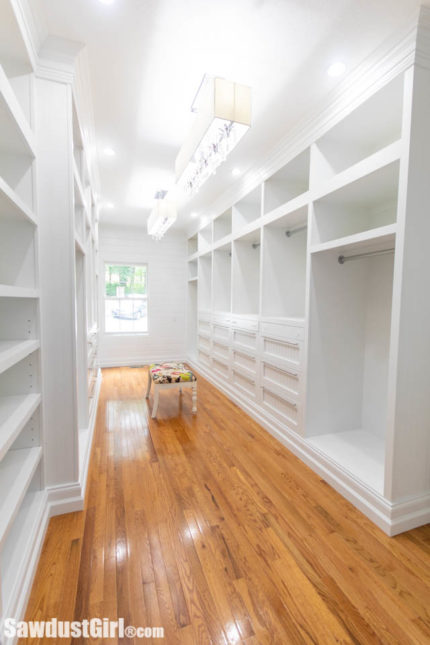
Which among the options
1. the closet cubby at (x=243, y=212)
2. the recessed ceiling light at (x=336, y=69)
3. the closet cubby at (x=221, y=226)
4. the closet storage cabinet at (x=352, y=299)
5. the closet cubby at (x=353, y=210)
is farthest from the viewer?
the closet cubby at (x=221, y=226)

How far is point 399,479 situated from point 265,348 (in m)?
1.69

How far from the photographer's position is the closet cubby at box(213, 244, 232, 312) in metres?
4.78

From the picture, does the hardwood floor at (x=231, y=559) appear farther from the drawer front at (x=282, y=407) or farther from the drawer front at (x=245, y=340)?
the drawer front at (x=245, y=340)

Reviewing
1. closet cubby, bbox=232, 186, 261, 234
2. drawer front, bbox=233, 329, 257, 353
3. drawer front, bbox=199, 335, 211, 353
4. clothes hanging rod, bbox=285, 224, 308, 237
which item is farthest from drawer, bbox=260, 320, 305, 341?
drawer front, bbox=199, 335, 211, 353

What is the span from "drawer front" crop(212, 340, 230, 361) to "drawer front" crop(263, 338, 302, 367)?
1168 mm

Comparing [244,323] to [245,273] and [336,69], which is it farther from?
[336,69]

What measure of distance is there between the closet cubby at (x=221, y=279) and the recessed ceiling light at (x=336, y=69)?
292 centimetres

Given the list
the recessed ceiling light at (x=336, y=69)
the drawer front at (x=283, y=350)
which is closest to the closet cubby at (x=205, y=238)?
the drawer front at (x=283, y=350)

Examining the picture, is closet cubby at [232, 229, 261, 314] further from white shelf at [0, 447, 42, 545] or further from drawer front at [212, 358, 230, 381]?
white shelf at [0, 447, 42, 545]

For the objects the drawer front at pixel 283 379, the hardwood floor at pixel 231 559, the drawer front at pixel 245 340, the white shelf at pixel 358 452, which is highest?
the drawer front at pixel 245 340

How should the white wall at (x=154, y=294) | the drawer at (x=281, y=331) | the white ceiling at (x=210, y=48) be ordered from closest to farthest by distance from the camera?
the white ceiling at (x=210, y=48), the drawer at (x=281, y=331), the white wall at (x=154, y=294)

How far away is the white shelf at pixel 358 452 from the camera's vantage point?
203 centimetres

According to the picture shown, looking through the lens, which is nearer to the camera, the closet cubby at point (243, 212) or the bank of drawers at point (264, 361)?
the bank of drawers at point (264, 361)

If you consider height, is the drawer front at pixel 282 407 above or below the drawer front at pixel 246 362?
below
